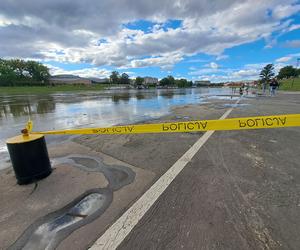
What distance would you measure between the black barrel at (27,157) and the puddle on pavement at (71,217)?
115 cm

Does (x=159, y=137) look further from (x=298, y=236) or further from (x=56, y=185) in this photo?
(x=298, y=236)

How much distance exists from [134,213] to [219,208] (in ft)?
3.91

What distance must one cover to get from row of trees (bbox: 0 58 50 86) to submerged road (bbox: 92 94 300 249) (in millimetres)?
105385

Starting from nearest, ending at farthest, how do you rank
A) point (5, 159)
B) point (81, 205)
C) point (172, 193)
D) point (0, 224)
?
point (0, 224) → point (81, 205) → point (172, 193) → point (5, 159)

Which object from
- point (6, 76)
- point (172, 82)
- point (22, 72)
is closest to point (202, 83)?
point (172, 82)

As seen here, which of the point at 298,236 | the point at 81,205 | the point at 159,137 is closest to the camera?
the point at 298,236

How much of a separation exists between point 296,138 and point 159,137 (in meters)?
4.14

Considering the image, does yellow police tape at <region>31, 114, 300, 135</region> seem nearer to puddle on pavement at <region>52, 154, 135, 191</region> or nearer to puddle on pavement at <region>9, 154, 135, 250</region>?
puddle on pavement at <region>52, 154, 135, 191</region>

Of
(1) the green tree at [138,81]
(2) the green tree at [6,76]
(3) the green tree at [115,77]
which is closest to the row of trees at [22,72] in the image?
(2) the green tree at [6,76]

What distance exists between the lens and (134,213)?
2.55 meters

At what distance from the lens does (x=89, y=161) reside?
4324mm

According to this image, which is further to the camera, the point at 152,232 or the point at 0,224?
the point at 0,224

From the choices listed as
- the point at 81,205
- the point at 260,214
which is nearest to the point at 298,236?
the point at 260,214

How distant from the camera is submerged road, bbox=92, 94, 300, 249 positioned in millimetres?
2092
